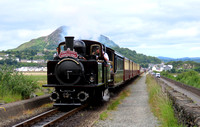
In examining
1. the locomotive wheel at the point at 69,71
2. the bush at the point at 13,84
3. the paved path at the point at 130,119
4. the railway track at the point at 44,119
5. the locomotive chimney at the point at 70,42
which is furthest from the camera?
the bush at the point at 13,84

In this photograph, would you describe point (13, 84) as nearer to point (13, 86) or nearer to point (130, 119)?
point (13, 86)

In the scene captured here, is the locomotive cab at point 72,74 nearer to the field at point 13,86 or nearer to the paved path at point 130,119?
the paved path at point 130,119

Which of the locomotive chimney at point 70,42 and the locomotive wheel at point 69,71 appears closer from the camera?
the locomotive wheel at point 69,71

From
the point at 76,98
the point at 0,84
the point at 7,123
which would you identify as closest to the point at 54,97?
the point at 76,98

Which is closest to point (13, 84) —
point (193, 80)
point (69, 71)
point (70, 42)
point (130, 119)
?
point (69, 71)

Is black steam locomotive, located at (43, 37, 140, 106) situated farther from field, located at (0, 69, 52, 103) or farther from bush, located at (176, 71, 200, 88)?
bush, located at (176, 71, 200, 88)

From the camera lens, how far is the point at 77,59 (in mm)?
9586

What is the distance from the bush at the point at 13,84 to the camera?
1156cm

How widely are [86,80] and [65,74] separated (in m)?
0.86

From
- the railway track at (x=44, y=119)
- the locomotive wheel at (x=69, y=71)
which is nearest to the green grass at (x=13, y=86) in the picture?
the railway track at (x=44, y=119)

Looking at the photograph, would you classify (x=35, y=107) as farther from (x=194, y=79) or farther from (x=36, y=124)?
(x=194, y=79)

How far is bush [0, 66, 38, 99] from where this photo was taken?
37.9 feet

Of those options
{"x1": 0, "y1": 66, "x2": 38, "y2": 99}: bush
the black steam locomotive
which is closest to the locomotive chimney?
the black steam locomotive

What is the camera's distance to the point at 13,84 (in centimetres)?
1187
